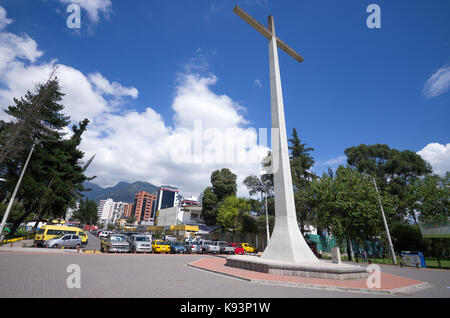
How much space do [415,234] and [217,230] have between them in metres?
32.8

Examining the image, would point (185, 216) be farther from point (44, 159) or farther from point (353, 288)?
point (353, 288)

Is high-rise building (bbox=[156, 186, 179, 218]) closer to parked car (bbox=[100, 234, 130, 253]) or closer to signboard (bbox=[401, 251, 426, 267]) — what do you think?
parked car (bbox=[100, 234, 130, 253])

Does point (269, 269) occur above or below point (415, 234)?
below

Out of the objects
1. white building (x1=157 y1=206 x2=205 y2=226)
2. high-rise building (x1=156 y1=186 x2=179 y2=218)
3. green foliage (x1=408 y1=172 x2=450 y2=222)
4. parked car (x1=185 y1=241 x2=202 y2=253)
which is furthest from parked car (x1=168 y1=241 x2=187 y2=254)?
high-rise building (x1=156 y1=186 x2=179 y2=218)

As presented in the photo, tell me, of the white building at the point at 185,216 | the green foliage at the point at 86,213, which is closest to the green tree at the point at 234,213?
the white building at the point at 185,216

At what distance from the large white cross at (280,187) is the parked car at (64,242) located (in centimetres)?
2116

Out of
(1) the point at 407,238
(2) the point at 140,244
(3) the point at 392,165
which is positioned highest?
(3) the point at 392,165

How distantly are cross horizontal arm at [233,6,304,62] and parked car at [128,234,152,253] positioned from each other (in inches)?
879

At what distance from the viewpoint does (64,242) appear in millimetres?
23875

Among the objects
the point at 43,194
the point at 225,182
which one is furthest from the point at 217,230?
the point at 43,194

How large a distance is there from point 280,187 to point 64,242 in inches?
936

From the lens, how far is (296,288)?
7.71 metres

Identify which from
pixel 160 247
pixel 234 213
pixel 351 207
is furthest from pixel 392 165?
pixel 160 247
